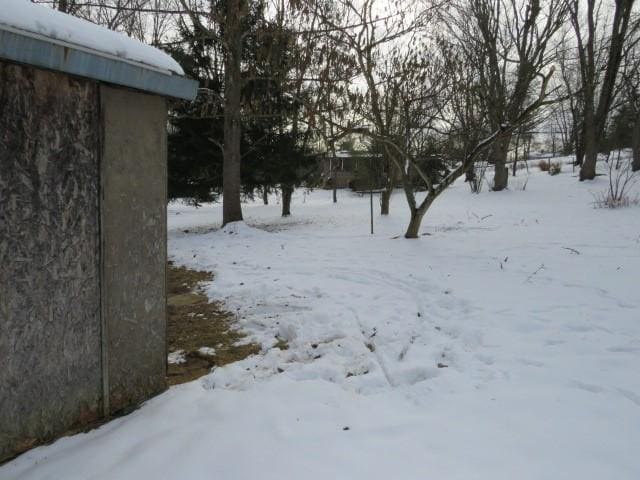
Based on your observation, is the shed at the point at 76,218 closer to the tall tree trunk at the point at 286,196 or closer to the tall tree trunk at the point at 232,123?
the tall tree trunk at the point at 232,123

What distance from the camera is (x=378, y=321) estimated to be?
376cm

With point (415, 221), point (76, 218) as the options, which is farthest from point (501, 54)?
point (76, 218)

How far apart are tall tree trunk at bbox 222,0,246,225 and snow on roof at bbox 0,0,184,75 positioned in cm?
806

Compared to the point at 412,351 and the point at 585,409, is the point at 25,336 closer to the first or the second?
the point at 412,351

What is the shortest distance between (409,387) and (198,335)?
1.96m

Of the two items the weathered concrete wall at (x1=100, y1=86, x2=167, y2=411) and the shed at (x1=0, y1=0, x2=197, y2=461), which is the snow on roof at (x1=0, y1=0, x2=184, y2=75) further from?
the weathered concrete wall at (x1=100, y1=86, x2=167, y2=411)

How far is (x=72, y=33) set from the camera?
184 centimetres

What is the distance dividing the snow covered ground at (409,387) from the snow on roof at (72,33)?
190 cm

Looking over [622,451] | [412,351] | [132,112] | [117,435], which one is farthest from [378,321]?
[132,112]

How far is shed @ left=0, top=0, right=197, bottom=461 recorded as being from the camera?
1839 millimetres

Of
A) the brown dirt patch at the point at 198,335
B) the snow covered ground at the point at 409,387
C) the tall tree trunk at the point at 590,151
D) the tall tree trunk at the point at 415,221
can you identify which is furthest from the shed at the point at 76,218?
the tall tree trunk at the point at 590,151

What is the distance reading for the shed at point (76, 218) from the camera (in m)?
1.84

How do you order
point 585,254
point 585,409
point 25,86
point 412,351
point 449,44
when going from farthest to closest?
point 449,44 < point 585,254 < point 412,351 < point 585,409 < point 25,86

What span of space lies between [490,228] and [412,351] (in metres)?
6.70
